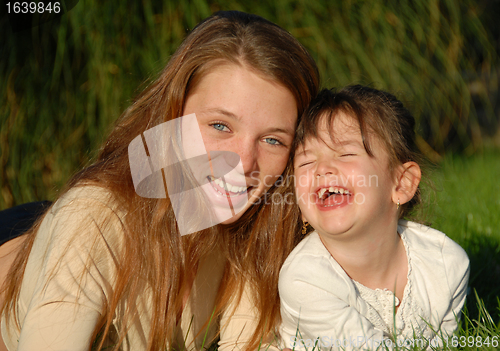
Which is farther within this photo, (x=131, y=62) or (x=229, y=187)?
(x=131, y=62)

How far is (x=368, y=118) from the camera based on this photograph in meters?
1.92

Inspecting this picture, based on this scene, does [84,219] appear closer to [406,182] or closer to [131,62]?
[406,182]

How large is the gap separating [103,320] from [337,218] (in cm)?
100

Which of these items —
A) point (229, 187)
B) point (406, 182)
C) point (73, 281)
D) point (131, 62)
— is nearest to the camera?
point (73, 281)

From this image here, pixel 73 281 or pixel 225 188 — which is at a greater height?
pixel 225 188

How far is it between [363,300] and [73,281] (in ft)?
3.70

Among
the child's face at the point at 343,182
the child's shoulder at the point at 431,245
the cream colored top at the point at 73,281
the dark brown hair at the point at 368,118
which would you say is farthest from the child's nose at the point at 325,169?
the cream colored top at the point at 73,281

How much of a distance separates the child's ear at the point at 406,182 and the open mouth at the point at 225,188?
0.66 m

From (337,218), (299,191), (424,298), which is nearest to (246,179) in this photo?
(299,191)

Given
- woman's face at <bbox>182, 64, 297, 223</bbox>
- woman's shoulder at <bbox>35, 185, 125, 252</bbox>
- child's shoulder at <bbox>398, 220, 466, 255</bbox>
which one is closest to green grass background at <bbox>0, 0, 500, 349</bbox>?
child's shoulder at <bbox>398, 220, 466, 255</bbox>

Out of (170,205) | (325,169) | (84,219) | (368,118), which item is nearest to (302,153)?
(325,169)

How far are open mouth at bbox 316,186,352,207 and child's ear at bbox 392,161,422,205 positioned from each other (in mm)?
252

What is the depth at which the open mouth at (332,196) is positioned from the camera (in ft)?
6.03

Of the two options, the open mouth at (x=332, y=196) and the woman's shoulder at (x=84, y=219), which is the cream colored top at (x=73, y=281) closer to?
the woman's shoulder at (x=84, y=219)
